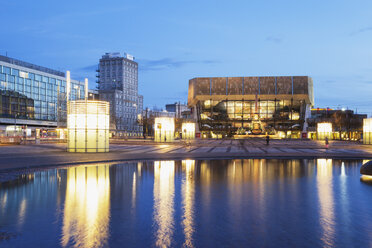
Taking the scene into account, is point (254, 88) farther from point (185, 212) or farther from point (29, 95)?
point (185, 212)

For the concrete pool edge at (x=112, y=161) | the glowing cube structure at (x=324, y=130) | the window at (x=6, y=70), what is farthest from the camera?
the window at (x=6, y=70)

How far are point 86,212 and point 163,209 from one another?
6.68 ft

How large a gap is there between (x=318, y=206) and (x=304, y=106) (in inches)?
3801

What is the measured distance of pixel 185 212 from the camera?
9.05m

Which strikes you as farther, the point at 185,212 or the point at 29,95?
the point at 29,95

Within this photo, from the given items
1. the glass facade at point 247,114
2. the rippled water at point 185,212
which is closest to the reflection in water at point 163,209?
the rippled water at point 185,212

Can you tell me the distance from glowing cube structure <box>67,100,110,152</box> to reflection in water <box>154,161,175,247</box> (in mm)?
18479

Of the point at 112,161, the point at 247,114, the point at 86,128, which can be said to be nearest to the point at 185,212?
the point at 112,161

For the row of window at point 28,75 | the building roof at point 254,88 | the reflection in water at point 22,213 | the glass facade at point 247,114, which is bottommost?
the reflection in water at point 22,213

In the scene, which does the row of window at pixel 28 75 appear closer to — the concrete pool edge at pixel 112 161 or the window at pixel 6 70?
the window at pixel 6 70

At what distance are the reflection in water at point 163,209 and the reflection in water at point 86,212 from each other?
→ 44.4 inches

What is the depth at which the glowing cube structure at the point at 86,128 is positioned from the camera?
32781 millimetres

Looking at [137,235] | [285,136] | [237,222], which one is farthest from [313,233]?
[285,136]

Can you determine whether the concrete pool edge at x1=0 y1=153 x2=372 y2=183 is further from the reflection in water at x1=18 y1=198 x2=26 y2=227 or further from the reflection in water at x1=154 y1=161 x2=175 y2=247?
the reflection in water at x1=154 y1=161 x2=175 y2=247
